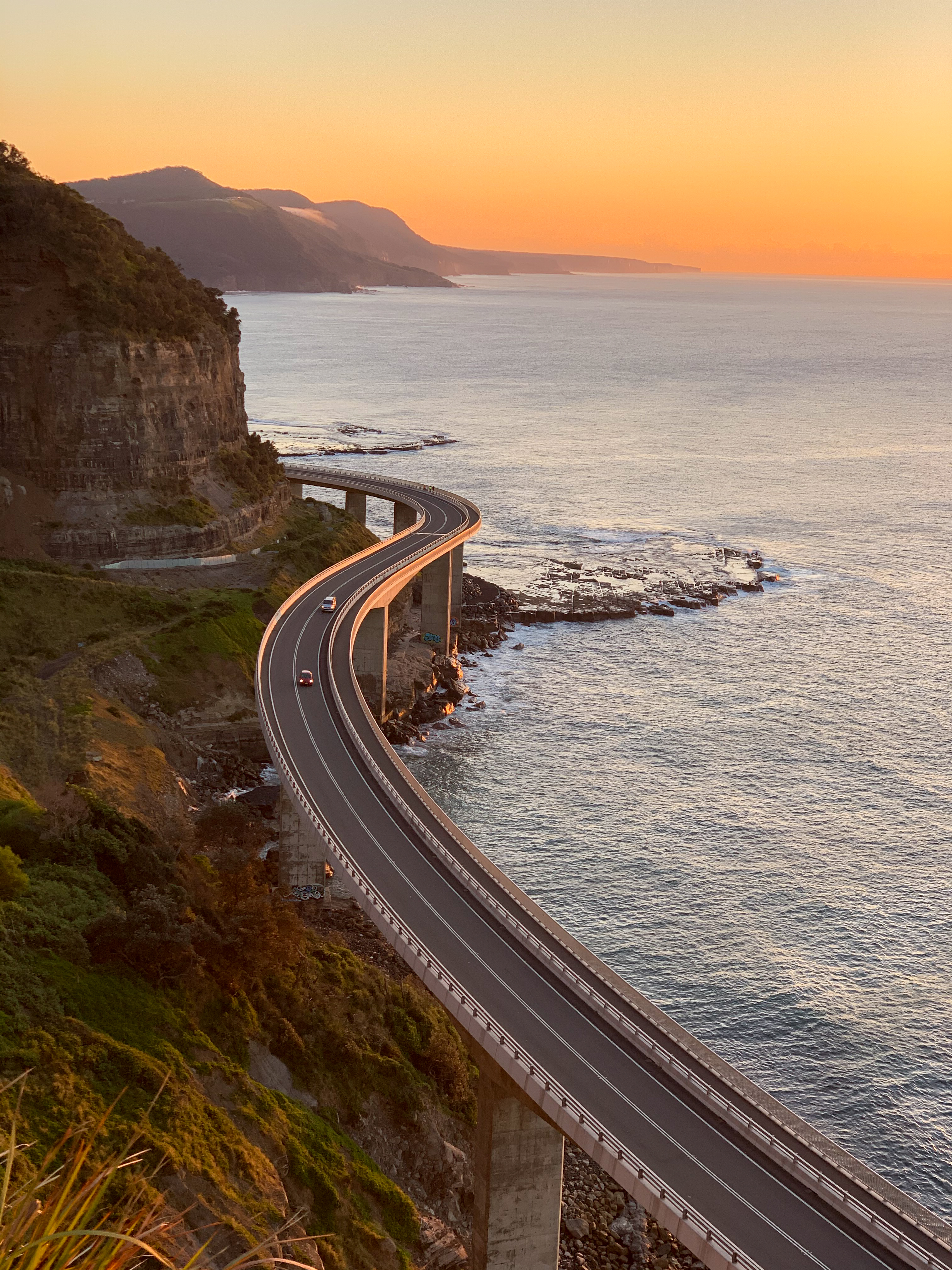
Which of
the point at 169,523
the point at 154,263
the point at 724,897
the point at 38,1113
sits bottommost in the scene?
the point at 724,897

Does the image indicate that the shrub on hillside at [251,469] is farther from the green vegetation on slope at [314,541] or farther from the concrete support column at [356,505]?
the concrete support column at [356,505]

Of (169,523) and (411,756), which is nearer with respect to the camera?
(411,756)

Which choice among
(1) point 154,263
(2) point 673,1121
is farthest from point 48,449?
(2) point 673,1121

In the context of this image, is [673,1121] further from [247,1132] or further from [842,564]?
[842,564]

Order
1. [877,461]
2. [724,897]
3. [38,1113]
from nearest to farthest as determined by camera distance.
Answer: [38,1113] < [724,897] < [877,461]

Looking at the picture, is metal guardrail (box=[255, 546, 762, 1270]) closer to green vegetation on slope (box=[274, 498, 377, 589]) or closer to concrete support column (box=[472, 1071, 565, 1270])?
concrete support column (box=[472, 1071, 565, 1270])

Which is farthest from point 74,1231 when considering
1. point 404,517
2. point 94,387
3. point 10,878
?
point 404,517

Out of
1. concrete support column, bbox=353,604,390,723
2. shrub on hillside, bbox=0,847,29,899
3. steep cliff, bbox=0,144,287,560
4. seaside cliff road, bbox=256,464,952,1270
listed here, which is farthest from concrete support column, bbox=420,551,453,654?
shrub on hillside, bbox=0,847,29,899
